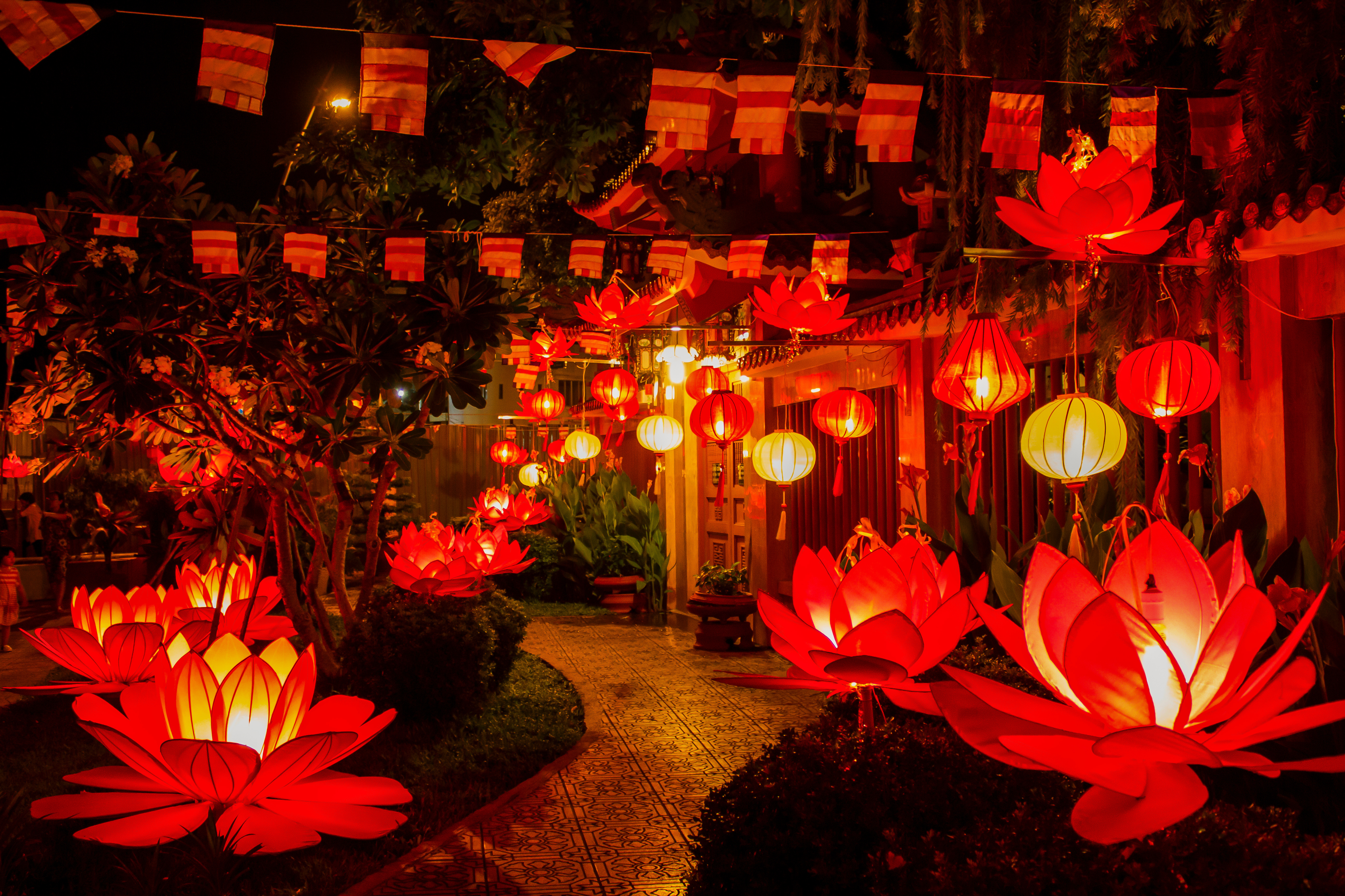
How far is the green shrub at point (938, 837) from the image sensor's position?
1.81 m

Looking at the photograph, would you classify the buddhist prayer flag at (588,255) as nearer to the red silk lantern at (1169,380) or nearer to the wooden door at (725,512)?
the wooden door at (725,512)

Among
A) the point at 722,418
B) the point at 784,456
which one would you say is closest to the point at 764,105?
the point at 784,456

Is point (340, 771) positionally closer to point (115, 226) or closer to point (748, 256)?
point (115, 226)

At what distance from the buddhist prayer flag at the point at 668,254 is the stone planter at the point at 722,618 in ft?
12.2

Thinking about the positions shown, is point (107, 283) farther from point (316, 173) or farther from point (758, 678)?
point (758, 678)

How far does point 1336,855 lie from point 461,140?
32.0 feet

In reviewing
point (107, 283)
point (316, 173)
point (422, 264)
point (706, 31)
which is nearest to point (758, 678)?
point (422, 264)

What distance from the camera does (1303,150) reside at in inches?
147

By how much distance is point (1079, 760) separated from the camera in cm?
140

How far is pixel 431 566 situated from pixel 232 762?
15.0 ft

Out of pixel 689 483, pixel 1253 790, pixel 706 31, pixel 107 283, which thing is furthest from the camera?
pixel 689 483

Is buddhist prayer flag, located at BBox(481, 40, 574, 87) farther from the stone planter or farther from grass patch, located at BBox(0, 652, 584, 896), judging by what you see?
→ the stone planter

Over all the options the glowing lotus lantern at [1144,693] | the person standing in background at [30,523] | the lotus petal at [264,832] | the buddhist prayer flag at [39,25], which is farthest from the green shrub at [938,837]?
the person standing in background at [30,523]

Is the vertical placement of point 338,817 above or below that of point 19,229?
below
